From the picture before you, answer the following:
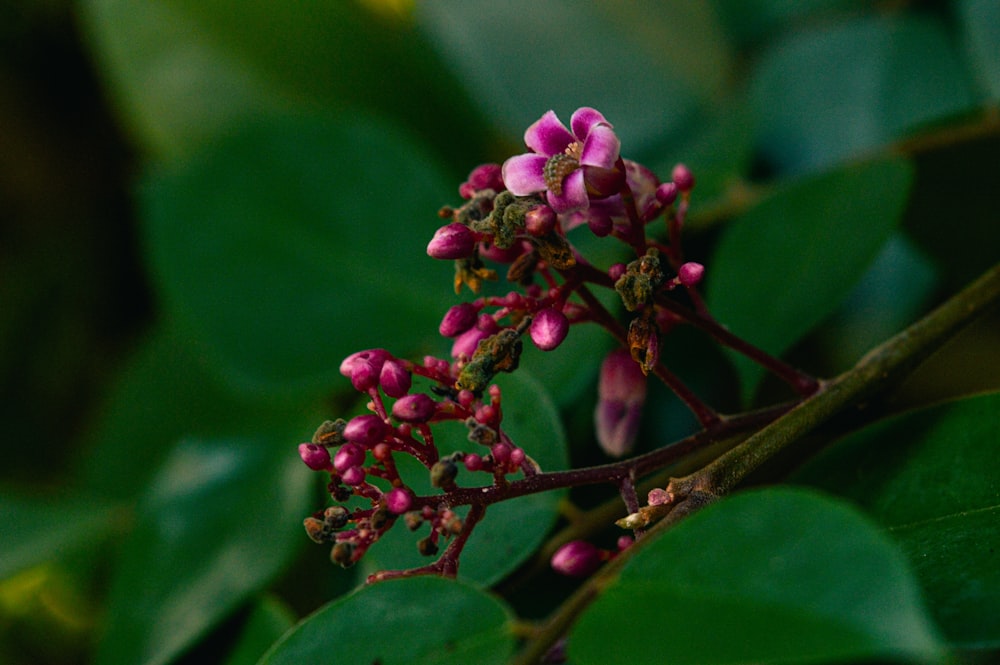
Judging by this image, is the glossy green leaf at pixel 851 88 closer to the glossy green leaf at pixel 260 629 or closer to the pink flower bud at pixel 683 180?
the pink flower bud at pixel 683 180

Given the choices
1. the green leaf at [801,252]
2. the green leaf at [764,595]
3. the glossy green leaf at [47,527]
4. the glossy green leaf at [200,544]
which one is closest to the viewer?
the green leaf at [764,595]

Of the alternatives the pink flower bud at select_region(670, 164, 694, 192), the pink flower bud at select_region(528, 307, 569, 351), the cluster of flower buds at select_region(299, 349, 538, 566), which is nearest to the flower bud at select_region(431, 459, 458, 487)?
the cluster of flower buds at select_region(299, 349, 538, 566)

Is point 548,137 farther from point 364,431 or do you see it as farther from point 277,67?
point 277,67

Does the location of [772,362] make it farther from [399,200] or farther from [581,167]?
[399,200]

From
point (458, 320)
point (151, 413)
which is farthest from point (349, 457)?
point (151, 413)

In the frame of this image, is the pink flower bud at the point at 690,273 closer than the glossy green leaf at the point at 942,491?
No

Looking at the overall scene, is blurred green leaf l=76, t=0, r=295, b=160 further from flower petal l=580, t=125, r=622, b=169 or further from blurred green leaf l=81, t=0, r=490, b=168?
flower petal l=580, t=125, r=622, b=169

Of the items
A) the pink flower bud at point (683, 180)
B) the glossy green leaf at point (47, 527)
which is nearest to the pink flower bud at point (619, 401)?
the pink flower bud at point (683, 180)
